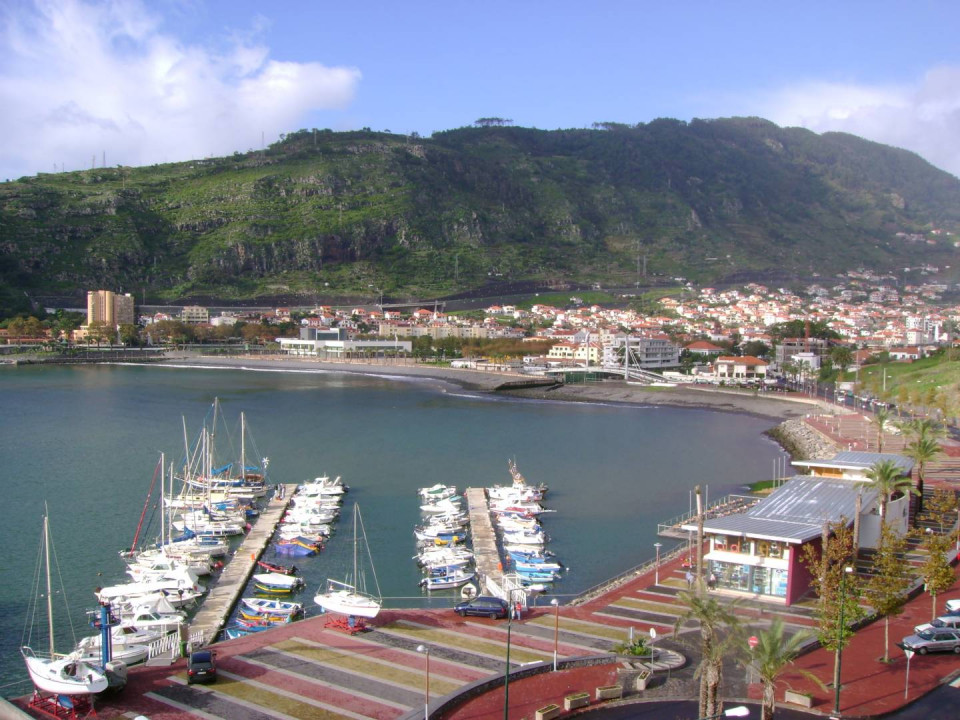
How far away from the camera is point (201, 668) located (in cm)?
1164

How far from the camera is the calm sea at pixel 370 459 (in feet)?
70.8

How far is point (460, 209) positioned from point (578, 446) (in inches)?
4695

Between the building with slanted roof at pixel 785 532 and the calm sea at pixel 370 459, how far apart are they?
422 cm

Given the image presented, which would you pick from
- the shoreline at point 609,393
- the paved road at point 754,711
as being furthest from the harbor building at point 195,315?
the paved road at point 754,711

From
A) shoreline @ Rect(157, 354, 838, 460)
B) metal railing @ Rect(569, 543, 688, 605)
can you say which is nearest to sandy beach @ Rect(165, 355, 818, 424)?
shoreline @ Rect(157, 354, 838, 460)

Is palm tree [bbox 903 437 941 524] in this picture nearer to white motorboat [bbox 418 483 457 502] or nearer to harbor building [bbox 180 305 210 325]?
white motorboat [bbox 418 483 457 502]

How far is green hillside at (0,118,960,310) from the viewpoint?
122 metres

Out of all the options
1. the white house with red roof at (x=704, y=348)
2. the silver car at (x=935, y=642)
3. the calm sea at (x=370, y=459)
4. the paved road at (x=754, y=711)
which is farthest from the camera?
the white house with red roof at (x=704, y=348)

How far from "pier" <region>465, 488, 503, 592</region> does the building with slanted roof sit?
4.95 metres

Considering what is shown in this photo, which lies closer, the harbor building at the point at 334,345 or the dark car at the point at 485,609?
the dark car at the point at 485,609

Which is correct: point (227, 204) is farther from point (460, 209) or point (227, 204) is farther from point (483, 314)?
point (483, 314)

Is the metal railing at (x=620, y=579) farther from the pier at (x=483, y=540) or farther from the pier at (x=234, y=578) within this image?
the pier at (x=234, y=578)

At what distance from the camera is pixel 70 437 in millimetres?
40688

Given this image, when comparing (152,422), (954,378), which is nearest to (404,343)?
(152,422)
